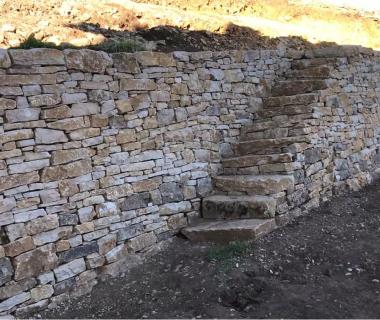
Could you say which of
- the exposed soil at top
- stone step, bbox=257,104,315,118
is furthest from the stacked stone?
stone step, bbox=257,104,315,118

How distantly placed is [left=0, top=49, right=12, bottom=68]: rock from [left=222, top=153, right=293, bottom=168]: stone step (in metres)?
3.03

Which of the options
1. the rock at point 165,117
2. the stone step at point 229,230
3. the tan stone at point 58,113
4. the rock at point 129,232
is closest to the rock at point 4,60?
the tan stone at point 58,113

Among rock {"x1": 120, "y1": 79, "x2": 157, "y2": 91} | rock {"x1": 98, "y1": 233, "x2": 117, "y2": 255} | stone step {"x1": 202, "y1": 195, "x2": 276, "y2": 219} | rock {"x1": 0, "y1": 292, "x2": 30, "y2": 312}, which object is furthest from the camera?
stone step {"x1": 202, "y1": 195, "x2": 276, "y2": 219}

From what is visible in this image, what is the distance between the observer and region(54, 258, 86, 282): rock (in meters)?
4.33

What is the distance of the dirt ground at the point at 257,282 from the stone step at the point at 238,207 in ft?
1.01

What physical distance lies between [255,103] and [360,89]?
2.12 metres

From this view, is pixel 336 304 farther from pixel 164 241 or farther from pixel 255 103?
pixel 255 103

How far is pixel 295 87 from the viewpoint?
7066 millimetres

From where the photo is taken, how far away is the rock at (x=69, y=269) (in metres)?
4.33

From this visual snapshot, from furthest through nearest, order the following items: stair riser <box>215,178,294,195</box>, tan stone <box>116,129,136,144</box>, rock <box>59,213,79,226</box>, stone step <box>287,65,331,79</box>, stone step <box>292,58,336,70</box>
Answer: stone step <box>292,58,336,70</box>
stone step <box>287,65,331,79</box>
stair riser <box>215,178,294,195</box>
tan stone <box>116,129,136,144</box>
rock <box>59,213,79,226</box>

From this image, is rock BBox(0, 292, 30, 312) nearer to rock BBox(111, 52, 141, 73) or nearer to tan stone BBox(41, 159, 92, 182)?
tan stone BBox(41, 159, 92, 182)

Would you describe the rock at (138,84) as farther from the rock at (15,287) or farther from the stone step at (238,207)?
the rock at (15,287)

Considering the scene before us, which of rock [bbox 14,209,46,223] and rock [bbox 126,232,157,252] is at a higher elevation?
rock [bbox 14,209,46,223]

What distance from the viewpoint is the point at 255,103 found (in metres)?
6.87
